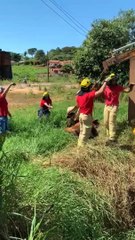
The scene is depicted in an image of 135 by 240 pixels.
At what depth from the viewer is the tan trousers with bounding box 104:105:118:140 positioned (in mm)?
10844

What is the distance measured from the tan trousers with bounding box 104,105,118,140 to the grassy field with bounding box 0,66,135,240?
6.22ft

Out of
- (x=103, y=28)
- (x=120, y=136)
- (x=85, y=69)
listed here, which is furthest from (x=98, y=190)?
(x=103, y=28)

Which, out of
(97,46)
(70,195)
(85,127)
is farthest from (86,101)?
(97,46)

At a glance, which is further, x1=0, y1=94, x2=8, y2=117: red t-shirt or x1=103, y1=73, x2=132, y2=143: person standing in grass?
x1=0, y1=94, x2=8, y2=117: red t-shirt

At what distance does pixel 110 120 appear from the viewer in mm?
11023

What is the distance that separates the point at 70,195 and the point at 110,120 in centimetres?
505

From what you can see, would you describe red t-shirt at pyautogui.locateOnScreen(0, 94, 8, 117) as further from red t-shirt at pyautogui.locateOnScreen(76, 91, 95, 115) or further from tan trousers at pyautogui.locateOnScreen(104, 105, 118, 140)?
red t-shirt at pyautogui.locateOnScreen(76, 91, 95, 115)

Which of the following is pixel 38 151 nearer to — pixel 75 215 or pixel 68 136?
pixel 68 136

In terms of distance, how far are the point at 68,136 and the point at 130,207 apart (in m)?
4.60

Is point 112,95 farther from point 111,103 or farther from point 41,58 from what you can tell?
point 41,58

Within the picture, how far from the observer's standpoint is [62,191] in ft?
20.2

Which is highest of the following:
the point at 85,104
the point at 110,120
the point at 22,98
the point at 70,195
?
the point at 85,104

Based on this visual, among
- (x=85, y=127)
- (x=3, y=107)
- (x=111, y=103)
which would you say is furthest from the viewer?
(x=3, y=107)

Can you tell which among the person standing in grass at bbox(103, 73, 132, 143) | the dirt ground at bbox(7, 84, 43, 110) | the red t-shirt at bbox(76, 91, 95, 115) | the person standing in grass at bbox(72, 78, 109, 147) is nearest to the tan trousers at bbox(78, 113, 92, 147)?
the person standing in grass at bbox(72, 78, 109, 147)
